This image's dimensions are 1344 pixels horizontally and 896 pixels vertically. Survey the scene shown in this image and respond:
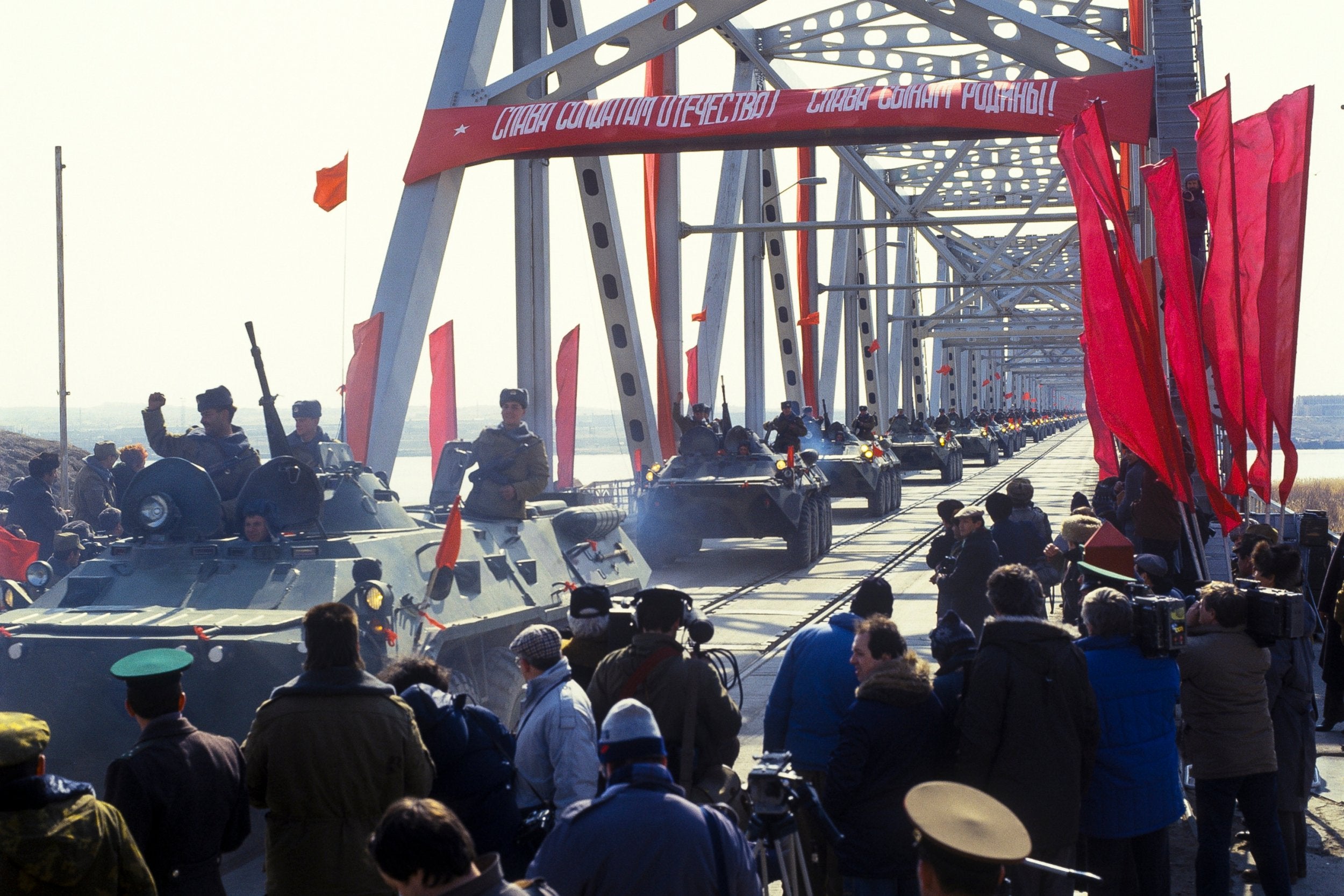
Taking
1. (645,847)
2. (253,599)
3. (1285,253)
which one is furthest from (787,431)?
(645,847)

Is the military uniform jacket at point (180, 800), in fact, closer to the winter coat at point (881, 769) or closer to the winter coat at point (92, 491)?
the winter coat at point (881, 769)

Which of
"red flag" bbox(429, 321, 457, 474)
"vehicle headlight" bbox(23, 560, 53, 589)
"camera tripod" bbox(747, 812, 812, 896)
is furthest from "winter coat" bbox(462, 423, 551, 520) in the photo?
"red flag" bbox(429, 321, 457, 474)

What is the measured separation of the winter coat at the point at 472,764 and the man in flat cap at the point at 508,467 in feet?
19.2

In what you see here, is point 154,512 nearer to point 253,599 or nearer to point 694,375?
point 253,599

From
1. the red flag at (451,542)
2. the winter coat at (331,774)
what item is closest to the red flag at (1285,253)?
the red flag at (451,542)

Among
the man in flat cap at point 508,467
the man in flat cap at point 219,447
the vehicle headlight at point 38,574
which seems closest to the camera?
the vehicle headlight at point 38,574

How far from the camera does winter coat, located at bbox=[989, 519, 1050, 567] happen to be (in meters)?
10.5

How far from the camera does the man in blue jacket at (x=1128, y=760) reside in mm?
5262

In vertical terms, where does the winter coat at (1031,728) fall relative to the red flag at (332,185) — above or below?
below

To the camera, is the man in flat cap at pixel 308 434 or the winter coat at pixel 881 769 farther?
the man in flat cap at pixel 308 434

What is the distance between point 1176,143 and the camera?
12984mm

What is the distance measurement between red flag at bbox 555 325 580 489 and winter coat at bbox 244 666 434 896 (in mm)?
17875

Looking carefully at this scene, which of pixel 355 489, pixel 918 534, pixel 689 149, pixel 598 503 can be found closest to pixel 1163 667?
pixel 355 489

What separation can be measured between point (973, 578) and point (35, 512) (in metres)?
7.45
